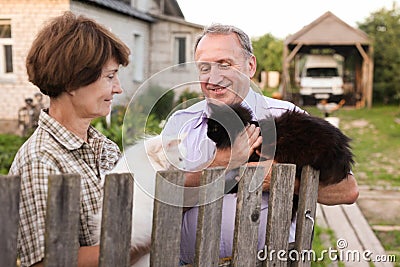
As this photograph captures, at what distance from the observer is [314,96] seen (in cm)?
2173

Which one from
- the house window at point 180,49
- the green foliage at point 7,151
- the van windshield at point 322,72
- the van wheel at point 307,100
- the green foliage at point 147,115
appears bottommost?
the green foliage at point 7,151

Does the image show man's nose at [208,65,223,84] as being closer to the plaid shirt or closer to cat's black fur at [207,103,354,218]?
cat's black fur at [207,103,354,218]

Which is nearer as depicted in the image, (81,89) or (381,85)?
(81,89)

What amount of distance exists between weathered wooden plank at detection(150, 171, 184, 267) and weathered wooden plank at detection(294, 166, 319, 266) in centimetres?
70

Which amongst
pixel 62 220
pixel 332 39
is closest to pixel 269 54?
pixel 332 39

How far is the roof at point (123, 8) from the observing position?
14002 millimetres

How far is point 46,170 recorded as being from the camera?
162 cm

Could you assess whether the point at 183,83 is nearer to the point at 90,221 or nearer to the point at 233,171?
the point at 233,171

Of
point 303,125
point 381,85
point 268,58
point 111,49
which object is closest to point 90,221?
point 111,49

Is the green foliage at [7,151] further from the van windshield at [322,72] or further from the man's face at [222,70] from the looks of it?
the van windshield at [322,72]

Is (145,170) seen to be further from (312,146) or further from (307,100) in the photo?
(307,100)

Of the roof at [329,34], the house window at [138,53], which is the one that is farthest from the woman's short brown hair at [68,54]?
the roof at [329,34]

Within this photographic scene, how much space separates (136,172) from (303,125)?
82 centimetres

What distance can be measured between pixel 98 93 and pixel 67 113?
0.16 meters
